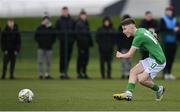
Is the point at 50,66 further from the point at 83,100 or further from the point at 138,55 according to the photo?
the point at 83,100

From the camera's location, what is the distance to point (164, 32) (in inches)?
1063

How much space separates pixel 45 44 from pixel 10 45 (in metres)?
1.23

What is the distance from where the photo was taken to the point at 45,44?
2686cm

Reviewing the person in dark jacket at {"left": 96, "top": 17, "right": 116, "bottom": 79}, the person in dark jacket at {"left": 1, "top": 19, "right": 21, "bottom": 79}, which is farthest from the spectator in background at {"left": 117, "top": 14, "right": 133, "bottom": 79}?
the person in dark jacket at {"left": 1, "top": 19, "right": 21, "bottom": 79}

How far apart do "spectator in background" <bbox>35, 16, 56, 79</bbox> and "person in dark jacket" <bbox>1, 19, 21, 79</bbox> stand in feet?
2.45

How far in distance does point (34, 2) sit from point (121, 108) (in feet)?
79.5

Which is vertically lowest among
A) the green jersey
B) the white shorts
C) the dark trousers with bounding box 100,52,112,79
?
the dark trousers with bounding box 100,52,112,79

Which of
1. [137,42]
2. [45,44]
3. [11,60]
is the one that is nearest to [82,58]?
[45,44]

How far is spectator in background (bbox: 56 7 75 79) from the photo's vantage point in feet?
89.8

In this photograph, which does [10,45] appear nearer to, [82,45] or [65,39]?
[65,39]

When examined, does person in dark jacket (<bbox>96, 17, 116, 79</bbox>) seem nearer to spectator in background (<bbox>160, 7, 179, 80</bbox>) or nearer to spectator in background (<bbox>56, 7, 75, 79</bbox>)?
spectator in background (<bbox>56, 7, 75, 79</bbox>)

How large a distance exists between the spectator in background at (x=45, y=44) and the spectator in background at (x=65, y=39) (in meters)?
0.39

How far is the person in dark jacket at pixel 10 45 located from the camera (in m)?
26.6

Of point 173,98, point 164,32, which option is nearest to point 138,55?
point 164,32
